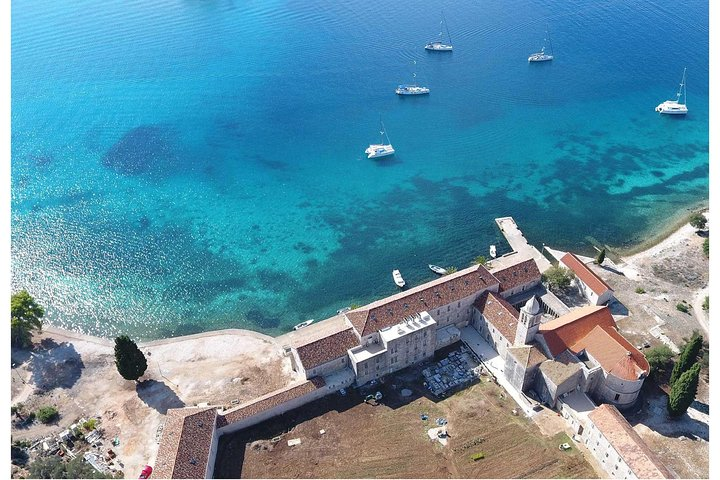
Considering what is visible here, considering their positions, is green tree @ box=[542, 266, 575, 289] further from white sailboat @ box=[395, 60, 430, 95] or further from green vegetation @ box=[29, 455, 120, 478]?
white sailboat @ box=[395, 60, 430, 95]

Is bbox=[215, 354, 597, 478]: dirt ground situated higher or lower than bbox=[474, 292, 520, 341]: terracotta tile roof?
lower

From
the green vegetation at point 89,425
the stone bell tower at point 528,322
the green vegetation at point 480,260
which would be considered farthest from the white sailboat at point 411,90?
the green vegetation at point 89,425

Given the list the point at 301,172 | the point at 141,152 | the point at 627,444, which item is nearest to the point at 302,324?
the point at 301,172

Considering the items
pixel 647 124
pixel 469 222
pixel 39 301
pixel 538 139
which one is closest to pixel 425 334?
pixel 469 222

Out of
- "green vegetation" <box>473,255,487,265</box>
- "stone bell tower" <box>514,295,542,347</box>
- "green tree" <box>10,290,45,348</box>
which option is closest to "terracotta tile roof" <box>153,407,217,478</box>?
"green tree" <box>10,290,45,348</box>

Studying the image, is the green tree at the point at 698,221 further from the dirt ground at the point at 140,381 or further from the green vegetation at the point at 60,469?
the green vegetation at the point at 60,469

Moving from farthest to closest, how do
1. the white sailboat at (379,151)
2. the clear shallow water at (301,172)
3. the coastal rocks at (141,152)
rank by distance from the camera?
the white sailboat at (379,151), the coastal rocks at (141,152), the clear shallow water at (301,172)
